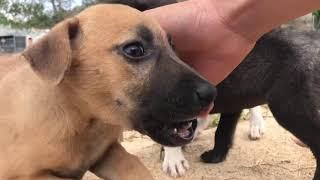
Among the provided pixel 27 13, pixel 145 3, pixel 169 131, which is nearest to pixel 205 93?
pixel 169 131

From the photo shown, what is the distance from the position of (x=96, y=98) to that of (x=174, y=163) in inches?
72.8

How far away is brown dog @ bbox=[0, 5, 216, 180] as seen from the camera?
Answer: 8.02 feet

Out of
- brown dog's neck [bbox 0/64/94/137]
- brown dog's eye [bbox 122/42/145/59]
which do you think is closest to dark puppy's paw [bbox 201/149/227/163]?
brown dog's neck [bbox 0/64/94/137]

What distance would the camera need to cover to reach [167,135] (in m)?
2.53

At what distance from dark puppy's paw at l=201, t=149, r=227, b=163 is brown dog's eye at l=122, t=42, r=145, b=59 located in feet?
7.10

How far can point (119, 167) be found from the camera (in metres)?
2.79

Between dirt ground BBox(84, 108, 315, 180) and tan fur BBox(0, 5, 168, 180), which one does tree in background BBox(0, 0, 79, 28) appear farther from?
tan fur BBox(0, 5, 168, 180)

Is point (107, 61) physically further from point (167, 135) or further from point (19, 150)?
point (19, 150)

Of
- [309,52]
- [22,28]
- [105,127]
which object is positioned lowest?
[22,28]

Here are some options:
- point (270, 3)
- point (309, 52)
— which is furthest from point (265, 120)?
point (270, 3)

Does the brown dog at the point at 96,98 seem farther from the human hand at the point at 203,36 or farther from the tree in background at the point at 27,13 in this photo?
the tree in background at the point at 27,13

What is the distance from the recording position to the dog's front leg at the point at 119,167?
2728mm

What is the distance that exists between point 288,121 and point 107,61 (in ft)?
5.68

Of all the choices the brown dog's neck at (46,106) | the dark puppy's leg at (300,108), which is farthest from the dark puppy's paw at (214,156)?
the brown dog's neck at (46,106)
